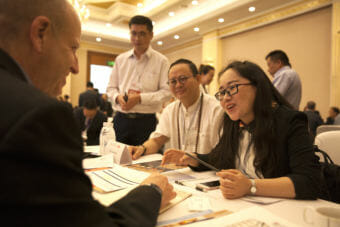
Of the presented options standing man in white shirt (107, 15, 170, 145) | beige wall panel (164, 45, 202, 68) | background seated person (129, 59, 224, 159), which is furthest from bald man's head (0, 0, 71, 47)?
beige wall panel (164, 45, 202, 68)

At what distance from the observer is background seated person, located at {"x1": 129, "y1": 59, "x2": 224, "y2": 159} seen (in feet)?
6.40

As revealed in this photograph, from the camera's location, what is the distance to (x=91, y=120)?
12.6ft

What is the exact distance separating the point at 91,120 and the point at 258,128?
3.07 metres

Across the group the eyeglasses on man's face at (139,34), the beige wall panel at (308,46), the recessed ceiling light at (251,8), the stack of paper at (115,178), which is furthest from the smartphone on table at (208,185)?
the recessed ceiling light at (251,8)

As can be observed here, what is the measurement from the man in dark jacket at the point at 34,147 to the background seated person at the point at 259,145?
23.7 inches

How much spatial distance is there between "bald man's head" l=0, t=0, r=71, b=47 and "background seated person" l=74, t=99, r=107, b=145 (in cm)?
313

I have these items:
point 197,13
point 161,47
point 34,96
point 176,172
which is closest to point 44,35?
point 34,96

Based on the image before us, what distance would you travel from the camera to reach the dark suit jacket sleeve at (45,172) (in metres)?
0.38

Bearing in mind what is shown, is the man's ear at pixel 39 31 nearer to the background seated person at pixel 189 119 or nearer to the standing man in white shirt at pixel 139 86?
the background seated person at pixel 189 119

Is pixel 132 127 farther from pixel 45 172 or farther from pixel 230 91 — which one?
pixel 45 172

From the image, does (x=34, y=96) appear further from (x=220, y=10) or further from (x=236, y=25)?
(x=236, y=25)

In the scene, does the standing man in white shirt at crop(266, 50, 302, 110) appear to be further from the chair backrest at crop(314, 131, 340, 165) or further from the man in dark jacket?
the man in dark jacket

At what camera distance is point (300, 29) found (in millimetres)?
5855

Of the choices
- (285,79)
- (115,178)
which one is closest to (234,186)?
(115,178)
